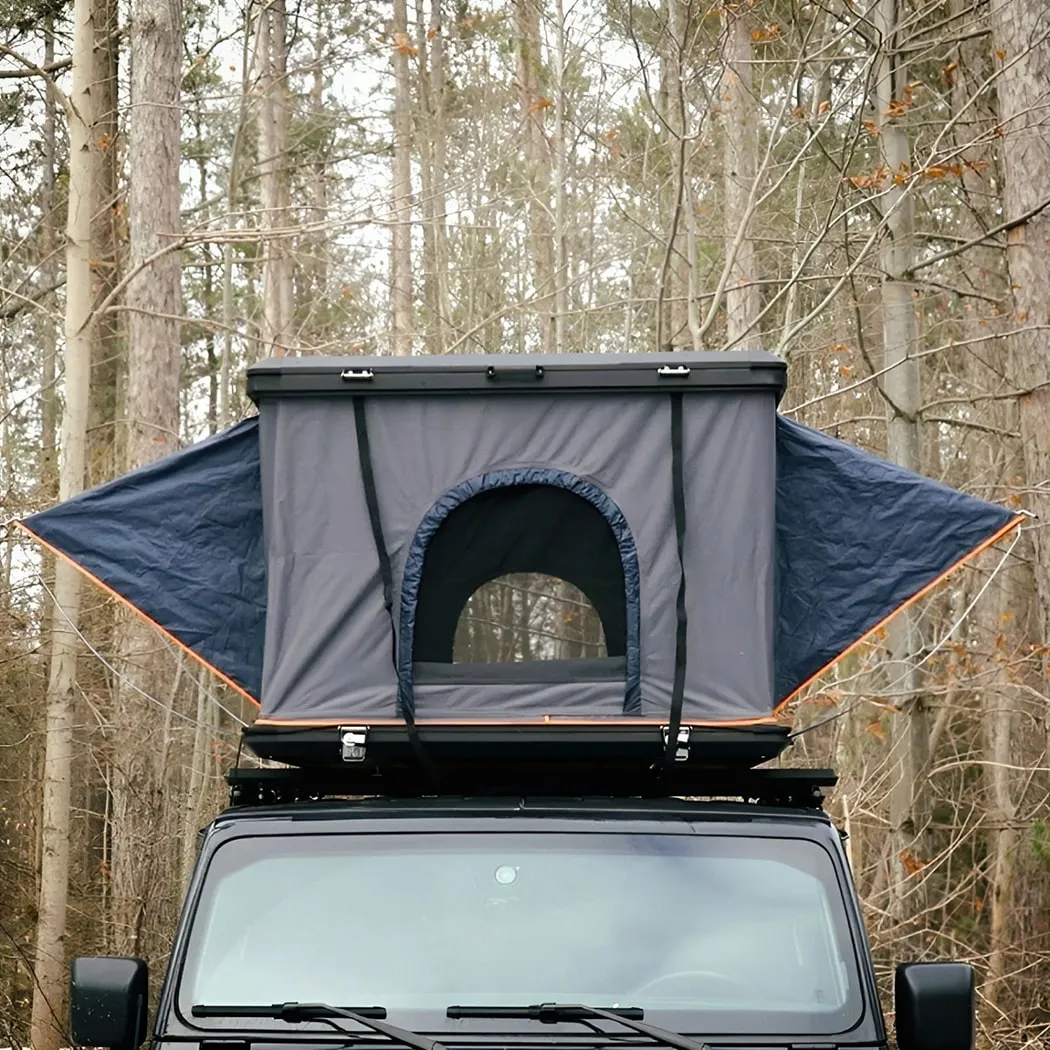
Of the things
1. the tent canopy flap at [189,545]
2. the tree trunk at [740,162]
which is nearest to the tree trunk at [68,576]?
the tree trunk at [740,162]

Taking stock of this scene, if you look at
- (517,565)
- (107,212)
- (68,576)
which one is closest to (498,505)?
(517,565)

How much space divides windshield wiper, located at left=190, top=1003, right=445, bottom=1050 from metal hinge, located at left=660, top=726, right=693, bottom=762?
3.62ft

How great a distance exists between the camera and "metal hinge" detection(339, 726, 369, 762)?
4.62 meters

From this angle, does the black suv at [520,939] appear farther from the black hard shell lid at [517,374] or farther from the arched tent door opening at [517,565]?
the black hard shell lid at [517,374]

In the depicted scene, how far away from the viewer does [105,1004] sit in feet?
13.6

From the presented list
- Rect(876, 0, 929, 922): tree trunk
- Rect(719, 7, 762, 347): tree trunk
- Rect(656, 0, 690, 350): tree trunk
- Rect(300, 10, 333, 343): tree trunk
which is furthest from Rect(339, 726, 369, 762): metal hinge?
Rect(300, 10, 333, 343): tree trunk

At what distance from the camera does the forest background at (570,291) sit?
468 inches

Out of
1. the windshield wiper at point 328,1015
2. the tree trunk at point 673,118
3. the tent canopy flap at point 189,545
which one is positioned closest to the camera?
the windshield wiper at point 328,1015

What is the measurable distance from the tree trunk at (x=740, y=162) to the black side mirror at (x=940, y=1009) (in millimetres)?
8888

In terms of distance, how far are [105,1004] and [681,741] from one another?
1.66 metres

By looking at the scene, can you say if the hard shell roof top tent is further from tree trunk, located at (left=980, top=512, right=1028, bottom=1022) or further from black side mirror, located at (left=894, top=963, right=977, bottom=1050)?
tree trunk, located at (left=980, top=512, right=1028, bottom=1022)

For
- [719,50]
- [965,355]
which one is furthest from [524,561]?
[965,355]

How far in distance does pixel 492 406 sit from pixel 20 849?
10.5 meters

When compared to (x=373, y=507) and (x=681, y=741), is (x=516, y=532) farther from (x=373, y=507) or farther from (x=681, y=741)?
(x=681, y=741)
